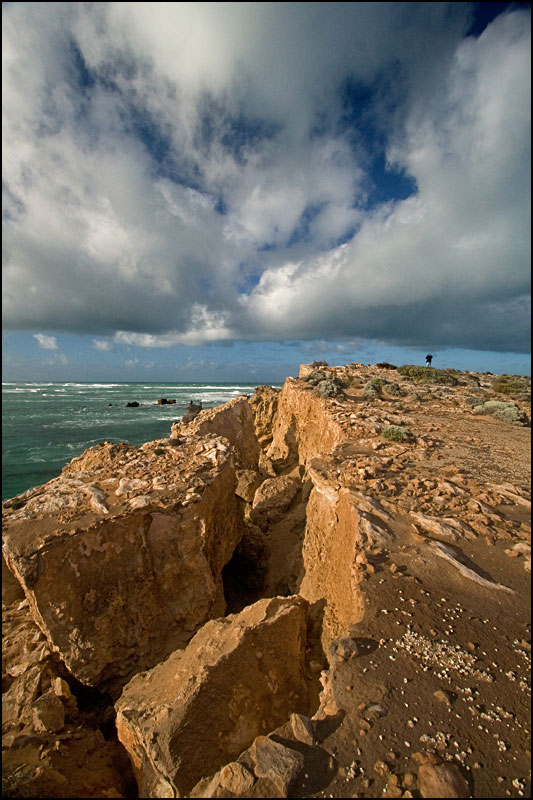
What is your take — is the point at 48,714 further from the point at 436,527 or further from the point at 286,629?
the point at 436,527

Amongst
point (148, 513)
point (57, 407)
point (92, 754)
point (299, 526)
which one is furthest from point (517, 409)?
point (57, 407)

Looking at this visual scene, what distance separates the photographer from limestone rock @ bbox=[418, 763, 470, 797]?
171 cm

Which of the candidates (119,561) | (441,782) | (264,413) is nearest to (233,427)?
Result: (264,413)

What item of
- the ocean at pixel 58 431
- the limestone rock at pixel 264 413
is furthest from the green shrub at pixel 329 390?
the ocean at pixel 58 431

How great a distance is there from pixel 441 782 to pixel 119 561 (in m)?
4.40

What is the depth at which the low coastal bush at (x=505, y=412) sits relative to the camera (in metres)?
5.74

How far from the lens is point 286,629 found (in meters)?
3.80

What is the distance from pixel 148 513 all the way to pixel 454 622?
4216 millimetres

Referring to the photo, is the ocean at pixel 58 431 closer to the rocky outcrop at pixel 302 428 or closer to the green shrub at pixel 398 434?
the rocky outcrop at pixel 302 428

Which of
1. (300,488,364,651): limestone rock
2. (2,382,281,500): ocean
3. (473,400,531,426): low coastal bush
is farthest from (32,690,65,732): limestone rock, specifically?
(2,382,281,500): ocean

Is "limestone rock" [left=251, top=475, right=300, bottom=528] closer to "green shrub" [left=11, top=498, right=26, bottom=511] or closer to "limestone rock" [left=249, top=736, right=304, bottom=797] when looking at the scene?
"green shrub" [left=11, top=498, right=26, bottom=511]

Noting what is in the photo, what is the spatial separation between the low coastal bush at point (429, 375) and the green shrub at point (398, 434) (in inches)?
271

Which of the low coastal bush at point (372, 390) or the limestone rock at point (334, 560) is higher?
the low coastal bush at point (372, 390)

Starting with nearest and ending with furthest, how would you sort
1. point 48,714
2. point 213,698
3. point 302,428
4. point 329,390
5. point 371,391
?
point 213,698 < point 48,714 < point 371,391 < point 329,390 < point 302,428
